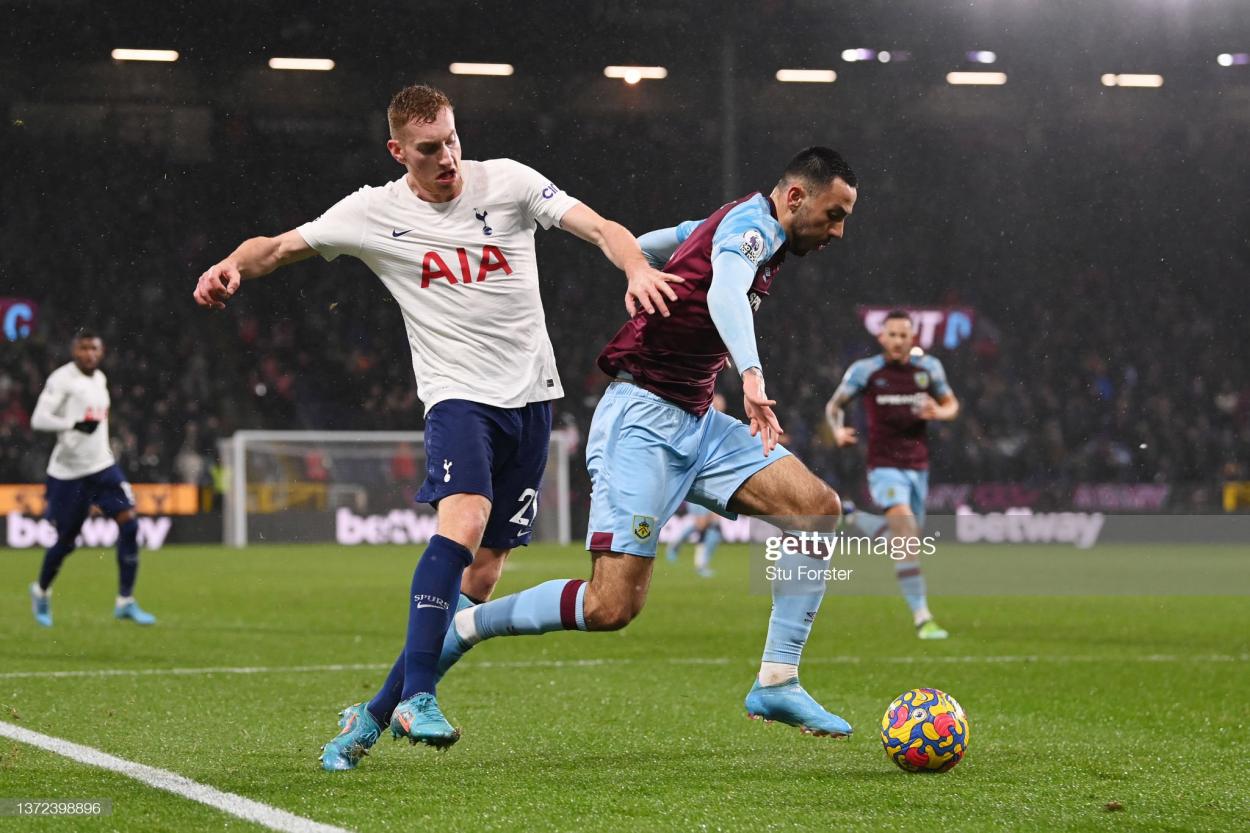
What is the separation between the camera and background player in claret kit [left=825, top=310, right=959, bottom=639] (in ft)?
32.5

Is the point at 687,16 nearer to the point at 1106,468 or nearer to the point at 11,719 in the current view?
the point at 1106,468

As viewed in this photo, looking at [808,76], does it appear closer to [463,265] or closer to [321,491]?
[321,491]

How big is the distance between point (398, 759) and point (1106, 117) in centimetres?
2217

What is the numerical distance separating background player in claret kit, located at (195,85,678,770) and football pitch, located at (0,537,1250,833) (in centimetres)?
63

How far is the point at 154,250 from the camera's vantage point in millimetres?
23891

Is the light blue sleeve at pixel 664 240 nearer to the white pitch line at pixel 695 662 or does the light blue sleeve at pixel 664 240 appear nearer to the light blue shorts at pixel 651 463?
the light blue shorts at pixel 651 463

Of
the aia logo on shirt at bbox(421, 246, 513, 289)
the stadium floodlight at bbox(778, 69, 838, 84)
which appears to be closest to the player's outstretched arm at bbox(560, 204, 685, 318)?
the aia logo on shirt at bbox(421, 246, 513, 289)

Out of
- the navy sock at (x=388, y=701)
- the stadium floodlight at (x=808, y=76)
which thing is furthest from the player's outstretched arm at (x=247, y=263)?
the stadium floodlight at (x=808, y=76)

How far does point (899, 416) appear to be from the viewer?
10055 millimetres

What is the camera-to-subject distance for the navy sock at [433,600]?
4395mm

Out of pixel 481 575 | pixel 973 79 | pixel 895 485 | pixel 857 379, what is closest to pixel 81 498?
pixel 857 379

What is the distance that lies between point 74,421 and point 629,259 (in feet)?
23.2

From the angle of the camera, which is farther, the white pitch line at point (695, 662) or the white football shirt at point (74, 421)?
the white football shirt at point (74, 421)

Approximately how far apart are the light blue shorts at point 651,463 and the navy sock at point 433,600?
1.45ft
